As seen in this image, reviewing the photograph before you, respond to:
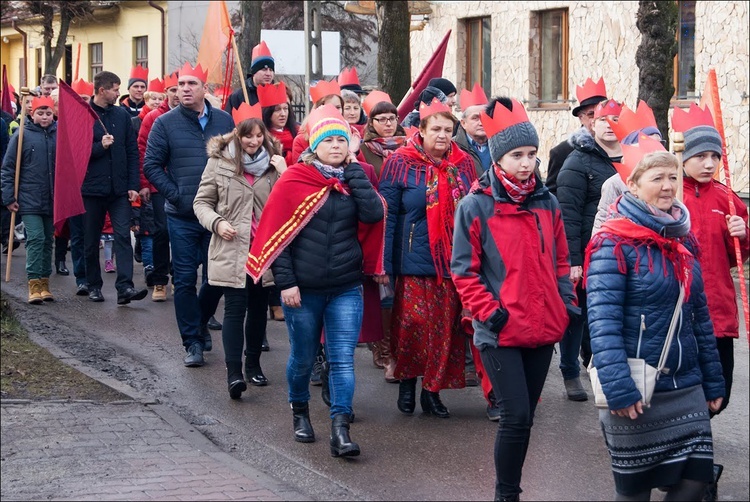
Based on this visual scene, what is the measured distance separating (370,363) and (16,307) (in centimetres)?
414

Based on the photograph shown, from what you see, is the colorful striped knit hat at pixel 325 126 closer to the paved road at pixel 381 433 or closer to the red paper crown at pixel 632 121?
the red paper crown at pixel 632 121

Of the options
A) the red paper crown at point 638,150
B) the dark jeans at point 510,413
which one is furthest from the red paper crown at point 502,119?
the dark jeans at point 510,413

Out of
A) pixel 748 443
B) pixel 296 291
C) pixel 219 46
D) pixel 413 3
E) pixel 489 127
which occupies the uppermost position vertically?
pixel 413 3

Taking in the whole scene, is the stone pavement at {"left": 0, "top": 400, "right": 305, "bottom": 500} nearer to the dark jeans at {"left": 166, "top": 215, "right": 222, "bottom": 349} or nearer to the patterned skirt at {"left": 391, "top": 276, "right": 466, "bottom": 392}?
the patterned skirt at {"left": 391, "top": 276, "right": 466, "bottom": 392}

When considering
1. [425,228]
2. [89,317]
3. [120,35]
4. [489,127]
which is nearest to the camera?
[489,127]

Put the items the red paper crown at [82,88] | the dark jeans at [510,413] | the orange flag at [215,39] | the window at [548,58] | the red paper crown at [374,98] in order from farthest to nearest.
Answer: the window at [548,58], the red paper crown at [82,88], the orange flag at [215,39], the red paper crown at [374,98], the dark jeans at [510,413]

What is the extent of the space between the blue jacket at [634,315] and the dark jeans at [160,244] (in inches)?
295

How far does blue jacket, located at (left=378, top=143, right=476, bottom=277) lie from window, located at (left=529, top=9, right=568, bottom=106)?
16129 mm

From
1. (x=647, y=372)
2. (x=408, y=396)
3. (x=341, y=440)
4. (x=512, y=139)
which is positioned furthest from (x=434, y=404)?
(x=647, y=372)

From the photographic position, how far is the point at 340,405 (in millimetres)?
6871

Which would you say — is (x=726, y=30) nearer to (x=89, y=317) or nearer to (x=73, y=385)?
(x=89, y=317)

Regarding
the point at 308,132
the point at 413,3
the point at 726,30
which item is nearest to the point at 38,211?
the point at 308,132

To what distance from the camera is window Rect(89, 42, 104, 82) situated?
44.3 meters

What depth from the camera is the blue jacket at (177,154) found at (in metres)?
9.33
